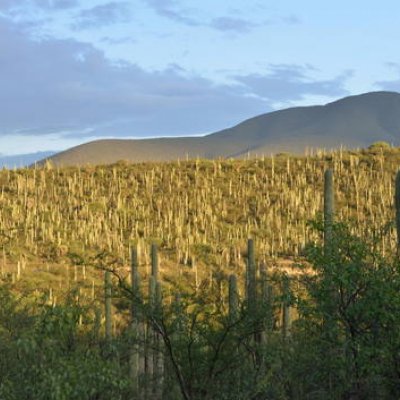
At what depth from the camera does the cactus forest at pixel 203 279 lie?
1271 centimetres

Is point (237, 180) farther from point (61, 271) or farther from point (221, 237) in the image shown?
point (61, 271)

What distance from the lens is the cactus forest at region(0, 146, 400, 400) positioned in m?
12.7

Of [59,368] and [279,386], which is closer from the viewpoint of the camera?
[59,368]

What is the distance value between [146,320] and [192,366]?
1209mm

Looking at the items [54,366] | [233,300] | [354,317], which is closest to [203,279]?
[233,300]

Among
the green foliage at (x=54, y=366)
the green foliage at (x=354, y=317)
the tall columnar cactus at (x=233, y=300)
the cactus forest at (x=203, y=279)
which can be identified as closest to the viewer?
the green foliage at (x=54, y=366)

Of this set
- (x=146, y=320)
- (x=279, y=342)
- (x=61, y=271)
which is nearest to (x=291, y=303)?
(x=146, y=320)

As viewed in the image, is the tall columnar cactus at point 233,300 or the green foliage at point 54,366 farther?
the tall columnar cactus at point 233,300

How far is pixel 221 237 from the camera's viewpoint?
146ft

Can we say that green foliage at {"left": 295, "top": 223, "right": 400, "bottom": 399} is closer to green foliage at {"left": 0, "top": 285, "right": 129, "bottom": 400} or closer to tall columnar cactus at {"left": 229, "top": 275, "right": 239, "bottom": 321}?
tall columnar cactus at {"left": 229, "top": 275, "right": 239, "bottom": 321}

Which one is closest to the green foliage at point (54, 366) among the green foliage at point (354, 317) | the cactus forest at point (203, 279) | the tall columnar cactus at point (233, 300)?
the cactus forest at point (203, 279)

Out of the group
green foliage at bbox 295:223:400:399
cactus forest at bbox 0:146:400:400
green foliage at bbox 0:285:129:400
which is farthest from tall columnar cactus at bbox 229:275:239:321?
green foliage at bbox 0:285:129:400

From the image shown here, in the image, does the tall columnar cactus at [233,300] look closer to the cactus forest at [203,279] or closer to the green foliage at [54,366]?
the cactus forest at [203,279]

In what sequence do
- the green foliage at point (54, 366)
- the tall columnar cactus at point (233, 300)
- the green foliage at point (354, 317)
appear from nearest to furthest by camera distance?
the green foliage at point (54, 366) < the green foliage at point (354, 317) < the tall columnar cactus at point (233, 300)
